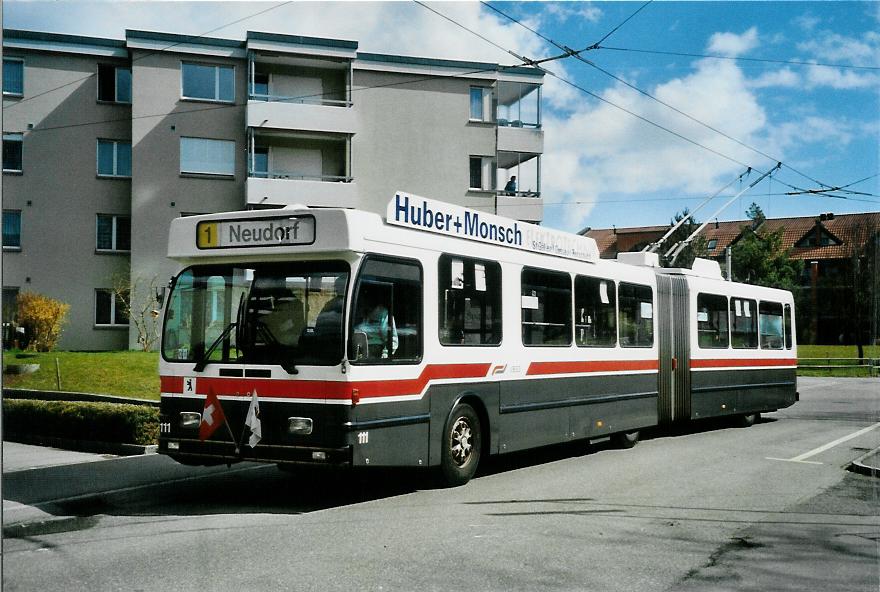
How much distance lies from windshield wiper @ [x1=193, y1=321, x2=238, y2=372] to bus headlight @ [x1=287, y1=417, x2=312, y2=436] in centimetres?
112

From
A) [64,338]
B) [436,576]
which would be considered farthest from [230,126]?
[436,576]

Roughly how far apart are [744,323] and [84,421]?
12.2 meters

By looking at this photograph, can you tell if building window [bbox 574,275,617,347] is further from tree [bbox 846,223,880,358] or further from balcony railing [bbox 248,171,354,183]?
balcony railing [bbox 248,171,354,183]

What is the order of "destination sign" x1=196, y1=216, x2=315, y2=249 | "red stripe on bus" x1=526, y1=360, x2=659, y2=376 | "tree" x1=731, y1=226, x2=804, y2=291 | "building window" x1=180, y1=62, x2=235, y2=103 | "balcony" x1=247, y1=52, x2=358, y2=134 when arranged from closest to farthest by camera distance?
"destination sign" x1=196, y1=216, x2=315, y2=249, "red stripe on bus" x1=526, y1=360, x2=659, y2=376, "balcony" x1=247, y1=52, x2=358, y2=134, "building window" x1=180, y1=62, x2=235, y2=103, "tree" x1=731, y1=226, x2=804, y2=291

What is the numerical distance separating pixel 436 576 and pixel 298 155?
28.4 metres

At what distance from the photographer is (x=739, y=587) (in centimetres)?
600

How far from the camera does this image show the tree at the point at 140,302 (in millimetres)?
29266

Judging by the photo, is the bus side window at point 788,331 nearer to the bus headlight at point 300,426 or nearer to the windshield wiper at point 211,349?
the bus headlight at point 300,426

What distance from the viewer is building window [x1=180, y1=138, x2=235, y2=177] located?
3175cm

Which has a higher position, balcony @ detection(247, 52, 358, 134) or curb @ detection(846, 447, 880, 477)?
balcony @ detection(247, 52, 358, 134)

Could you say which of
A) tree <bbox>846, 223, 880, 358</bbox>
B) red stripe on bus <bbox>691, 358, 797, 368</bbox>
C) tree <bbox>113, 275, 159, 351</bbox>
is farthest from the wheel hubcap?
tree <bbox>113, 275, 159, 351</bbox>

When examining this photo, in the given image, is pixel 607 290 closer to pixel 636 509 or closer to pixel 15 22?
pixel 636 509

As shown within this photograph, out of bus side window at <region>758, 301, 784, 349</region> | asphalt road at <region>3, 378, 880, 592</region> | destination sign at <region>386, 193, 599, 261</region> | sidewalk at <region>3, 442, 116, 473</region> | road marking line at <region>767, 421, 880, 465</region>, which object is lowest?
road marking line at <region>767, 421, 880, 465</region>

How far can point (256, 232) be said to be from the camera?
29.3 feet
